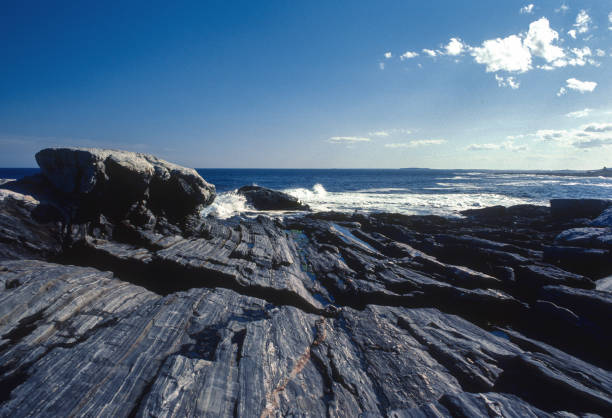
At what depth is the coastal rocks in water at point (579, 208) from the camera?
2359 centimetres

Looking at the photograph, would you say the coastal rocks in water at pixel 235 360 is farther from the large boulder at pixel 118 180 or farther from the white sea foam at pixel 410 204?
the white sea foam at pixel 410 204

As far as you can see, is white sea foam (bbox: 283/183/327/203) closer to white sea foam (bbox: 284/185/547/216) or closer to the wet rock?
white sea foam (bbox: 284/185/547/216)

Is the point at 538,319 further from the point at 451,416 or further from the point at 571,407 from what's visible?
the point at 451,416

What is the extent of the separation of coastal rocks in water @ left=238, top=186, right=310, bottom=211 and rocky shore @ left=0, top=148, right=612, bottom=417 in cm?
1754

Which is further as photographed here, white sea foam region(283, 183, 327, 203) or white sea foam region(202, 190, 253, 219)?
white sea foam region(283, 183, 327, 203)

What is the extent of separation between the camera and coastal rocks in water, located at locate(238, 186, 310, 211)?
31.5 m

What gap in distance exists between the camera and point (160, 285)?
8727mm

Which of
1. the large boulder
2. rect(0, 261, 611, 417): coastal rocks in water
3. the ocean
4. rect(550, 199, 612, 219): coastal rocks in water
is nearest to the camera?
rect(0, 261, 611, 417): coastal rocks in water

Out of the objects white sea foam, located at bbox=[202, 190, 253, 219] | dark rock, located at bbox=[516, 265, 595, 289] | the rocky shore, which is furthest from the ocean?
dark rock, located at bbox=[516, 265, 595, 289]

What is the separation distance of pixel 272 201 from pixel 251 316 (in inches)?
1003

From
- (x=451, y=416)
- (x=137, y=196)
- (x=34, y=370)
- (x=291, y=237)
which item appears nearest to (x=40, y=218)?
(x=137, y=196)

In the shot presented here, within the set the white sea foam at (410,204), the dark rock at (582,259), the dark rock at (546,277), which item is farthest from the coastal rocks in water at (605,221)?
the white sea foam at (410,204)

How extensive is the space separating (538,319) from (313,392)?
8256mm

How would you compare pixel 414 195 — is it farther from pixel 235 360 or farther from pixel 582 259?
pixel 235 360
